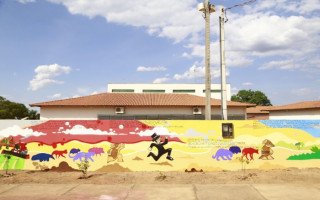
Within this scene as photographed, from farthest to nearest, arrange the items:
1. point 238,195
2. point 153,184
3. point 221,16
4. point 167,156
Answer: point 221,16
point 167,156
point 153,184
point 238,195

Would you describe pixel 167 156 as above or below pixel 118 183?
above

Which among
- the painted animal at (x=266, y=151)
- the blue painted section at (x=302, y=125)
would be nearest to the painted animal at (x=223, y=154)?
the painted animal at (x=266, y=151)

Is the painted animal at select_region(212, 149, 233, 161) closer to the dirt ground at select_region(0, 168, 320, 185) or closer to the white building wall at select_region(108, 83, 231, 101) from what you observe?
the dirt ground at select_region(0, 168, 320, 185)

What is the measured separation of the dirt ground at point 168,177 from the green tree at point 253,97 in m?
69.9

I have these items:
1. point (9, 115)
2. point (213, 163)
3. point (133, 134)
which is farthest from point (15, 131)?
point (9, 115)

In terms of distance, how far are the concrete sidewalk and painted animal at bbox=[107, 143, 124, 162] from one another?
5.52 feet

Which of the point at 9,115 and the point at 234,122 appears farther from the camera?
the point at 9,115

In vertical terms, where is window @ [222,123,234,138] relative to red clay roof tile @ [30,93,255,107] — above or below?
Answer: below

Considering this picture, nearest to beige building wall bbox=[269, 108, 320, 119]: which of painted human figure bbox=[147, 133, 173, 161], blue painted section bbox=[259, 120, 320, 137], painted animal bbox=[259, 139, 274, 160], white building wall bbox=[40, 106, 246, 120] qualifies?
white building wall bbox=[40, 106, 246, 120]

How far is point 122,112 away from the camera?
2123 cm

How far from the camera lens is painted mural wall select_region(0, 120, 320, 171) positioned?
354 inches

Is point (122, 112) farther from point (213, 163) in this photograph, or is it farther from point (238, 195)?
point (238, 195)

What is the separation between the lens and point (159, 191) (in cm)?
679

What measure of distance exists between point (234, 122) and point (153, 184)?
4.08 meters
